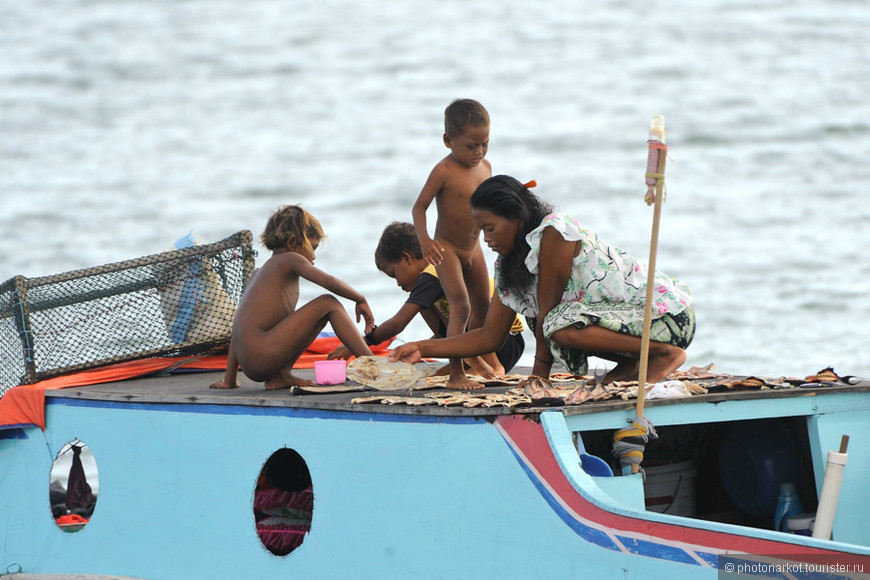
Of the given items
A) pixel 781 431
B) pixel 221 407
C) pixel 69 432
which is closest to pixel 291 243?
pixel 221 407

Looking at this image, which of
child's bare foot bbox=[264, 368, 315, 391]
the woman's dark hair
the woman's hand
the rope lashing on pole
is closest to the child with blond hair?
child's bare foot bbox=[264, 368, 315, 391]

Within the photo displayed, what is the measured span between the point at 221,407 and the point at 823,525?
8.62ft

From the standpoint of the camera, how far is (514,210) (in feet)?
16.8

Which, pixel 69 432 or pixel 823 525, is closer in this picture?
pixel 823 525

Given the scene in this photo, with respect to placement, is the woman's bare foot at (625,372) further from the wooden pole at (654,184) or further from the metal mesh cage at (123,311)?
the metal mesh cage at (123,311)

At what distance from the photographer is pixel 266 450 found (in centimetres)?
483

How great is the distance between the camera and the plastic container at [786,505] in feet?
16.3

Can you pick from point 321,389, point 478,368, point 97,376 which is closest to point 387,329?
point 478,368

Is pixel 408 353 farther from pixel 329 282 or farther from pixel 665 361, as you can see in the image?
pixel 665 361

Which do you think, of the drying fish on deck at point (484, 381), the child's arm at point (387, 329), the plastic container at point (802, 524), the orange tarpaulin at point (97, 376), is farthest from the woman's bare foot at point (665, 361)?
the orange tarpaulin at point (97, 376)

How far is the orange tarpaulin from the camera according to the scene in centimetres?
584

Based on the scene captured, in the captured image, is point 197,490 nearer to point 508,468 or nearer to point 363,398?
point 363,398

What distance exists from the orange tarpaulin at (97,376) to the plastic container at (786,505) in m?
2.86

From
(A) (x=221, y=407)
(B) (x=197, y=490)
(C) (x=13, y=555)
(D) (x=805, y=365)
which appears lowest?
(C) (x=13, y=555)
